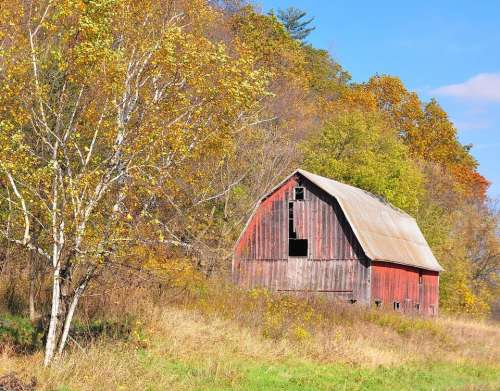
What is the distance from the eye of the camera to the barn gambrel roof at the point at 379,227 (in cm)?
3491

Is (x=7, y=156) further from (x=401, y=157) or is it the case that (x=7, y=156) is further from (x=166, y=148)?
(x=401, y=157)

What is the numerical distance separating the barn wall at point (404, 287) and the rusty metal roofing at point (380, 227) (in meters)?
0.52

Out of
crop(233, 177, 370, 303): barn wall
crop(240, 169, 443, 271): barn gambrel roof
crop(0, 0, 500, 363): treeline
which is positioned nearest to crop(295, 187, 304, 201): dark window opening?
crop(233, 177, 370, 303): barn wall

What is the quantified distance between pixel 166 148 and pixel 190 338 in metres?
6.36

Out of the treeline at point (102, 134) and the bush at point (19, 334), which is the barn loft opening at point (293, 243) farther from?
the bush at point (19, 334)

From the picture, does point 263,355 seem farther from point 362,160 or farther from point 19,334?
point 362,160

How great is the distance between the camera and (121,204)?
48.4ft

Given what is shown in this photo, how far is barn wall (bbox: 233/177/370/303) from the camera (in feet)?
115

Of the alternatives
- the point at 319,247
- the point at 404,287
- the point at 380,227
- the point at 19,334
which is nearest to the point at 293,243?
the point at 319,247

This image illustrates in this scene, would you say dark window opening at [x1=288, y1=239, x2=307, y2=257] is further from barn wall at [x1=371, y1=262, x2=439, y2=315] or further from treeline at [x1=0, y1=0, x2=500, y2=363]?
treeline at [x1=0, y1=0, x2=500, y2=363]

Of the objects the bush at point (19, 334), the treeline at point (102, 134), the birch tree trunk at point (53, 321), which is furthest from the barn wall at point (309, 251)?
the birch tree trunk at point (53, 321)

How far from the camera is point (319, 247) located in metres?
35.6

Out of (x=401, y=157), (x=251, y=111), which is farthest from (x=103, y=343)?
(x=401, y=157)

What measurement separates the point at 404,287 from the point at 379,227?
3.60 m
